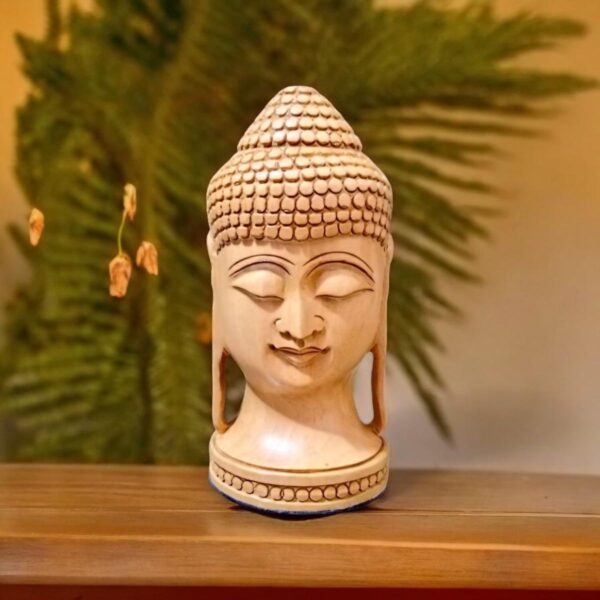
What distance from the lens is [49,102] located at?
111cm

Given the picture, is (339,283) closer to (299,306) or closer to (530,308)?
(299,306)

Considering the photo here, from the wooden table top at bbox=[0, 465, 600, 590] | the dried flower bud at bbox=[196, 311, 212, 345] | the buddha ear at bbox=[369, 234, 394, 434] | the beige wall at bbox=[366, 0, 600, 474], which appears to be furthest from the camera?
the beige wall at bbox=[366, 0, 600, 474]

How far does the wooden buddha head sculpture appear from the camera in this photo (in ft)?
2.21

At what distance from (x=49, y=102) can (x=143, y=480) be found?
0.62 meters

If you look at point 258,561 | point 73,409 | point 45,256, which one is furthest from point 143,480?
point 45,256

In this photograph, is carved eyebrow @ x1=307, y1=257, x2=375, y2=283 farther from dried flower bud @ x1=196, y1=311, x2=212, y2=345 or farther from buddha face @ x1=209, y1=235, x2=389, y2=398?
dried flower bud @ x1=196, y1=311, x2=212, y2=345

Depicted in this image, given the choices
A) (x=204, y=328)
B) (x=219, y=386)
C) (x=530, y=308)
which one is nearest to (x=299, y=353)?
(x=219, y=386)

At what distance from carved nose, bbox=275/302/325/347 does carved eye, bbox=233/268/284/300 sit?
0.06 feet

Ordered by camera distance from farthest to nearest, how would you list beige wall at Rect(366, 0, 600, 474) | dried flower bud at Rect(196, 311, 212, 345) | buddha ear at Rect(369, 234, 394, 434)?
beige wall at Rect(366, 0, 600, 474), dried flower bud at Rect(196, 311, 212, 345), buddha ear at Rect(369, 234, 394, 434)

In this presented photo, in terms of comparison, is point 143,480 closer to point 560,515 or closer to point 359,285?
point 359,285

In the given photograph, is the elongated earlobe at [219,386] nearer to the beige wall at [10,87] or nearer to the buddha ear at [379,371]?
the buddha ear at [379,371]

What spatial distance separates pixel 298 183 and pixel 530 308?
69cm

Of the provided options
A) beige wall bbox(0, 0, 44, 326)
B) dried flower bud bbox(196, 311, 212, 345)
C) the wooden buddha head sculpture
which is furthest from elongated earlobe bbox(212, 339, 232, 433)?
beige wall bbox(0, 0, 44, 326)

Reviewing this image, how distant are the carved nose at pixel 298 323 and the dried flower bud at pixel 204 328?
401 millimetres
